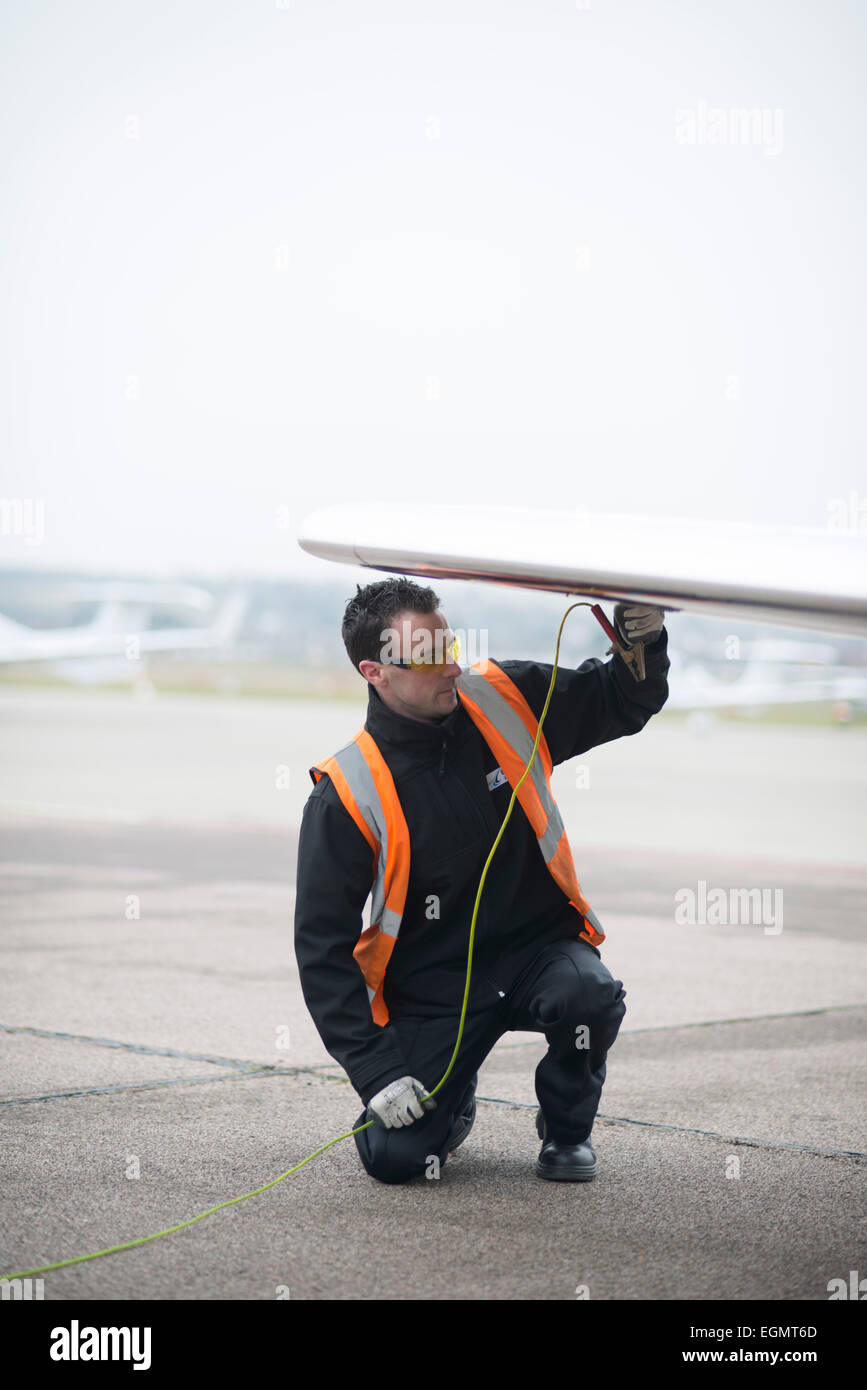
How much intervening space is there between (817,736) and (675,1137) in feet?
118

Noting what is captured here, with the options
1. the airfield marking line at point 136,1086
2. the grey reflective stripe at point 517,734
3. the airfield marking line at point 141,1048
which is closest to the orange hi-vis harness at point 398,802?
the grey reflective stripe at point 517,734

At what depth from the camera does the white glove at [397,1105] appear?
337cm

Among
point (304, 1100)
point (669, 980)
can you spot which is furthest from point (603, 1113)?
point (669, 980)

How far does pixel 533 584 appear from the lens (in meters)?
3.17

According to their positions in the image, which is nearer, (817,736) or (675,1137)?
(675,1137)

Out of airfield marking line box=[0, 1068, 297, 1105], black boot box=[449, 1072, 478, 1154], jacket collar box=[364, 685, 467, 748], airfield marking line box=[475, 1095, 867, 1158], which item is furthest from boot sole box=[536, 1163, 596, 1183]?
airfield marking line box=[0, 1068, 297, 1105]

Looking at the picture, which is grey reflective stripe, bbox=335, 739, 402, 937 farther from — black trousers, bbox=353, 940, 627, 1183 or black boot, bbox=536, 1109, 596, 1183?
black boot, bbox=536, 1109, 596, 1183

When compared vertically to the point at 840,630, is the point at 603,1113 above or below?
below

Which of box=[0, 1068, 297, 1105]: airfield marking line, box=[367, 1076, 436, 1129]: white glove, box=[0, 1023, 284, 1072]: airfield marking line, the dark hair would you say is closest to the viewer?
box=[367, 1076, 436, 1129]: white glove

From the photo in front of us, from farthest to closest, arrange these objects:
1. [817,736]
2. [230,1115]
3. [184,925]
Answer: [817,736], [184,925], [230,1115]

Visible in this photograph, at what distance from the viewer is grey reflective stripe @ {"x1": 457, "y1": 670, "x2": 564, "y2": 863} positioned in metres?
3.65

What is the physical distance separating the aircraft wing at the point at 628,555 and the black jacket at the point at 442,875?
449 millimetres

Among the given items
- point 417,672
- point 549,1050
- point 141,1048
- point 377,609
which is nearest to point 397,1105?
point 549,1050
